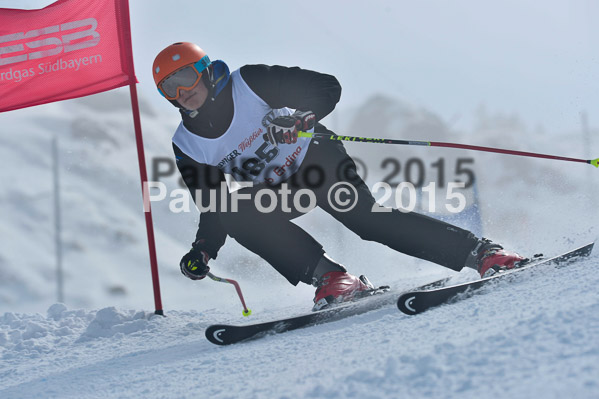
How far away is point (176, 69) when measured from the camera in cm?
311

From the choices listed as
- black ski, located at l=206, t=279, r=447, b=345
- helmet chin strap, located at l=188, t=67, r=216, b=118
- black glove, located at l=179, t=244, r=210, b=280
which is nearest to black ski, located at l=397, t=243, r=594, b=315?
black ski, located at l=206, t=279, r=447, b=345

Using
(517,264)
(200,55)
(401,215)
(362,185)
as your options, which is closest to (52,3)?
(200,55)

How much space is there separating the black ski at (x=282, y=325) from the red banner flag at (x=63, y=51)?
119 inches

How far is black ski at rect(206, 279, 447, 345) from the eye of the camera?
2.67m

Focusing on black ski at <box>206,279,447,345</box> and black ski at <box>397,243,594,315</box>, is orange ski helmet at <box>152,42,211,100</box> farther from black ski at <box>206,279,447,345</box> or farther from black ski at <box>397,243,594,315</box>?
black ski at <box>397,243,594,315</box>

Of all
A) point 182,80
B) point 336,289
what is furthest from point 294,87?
point 336,289

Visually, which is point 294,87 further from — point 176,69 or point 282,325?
point 282,325

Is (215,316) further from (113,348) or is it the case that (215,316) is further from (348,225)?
(348,225)

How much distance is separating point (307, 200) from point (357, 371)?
1795 mm

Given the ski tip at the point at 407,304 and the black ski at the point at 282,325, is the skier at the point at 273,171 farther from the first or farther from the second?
the ski tip at the point at 407,304

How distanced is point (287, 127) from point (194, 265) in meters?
1.03

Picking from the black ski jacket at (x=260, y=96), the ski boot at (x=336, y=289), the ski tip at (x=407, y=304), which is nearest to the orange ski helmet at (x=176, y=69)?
the black ski jacket at (x=260, y=96)

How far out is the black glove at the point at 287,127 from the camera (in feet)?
9.87

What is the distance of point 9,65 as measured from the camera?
17.4 feet
